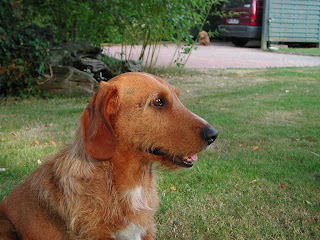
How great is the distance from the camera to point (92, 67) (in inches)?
376

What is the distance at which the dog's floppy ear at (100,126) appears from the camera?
2430 mm

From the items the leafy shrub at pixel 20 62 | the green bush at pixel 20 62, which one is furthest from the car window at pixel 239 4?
the leafy shrub at pixel 20 62

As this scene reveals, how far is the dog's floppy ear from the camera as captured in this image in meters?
2.43

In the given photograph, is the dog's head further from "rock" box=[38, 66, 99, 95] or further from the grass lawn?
"rock" box=[38, 66, 99, 95]

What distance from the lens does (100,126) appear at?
246cm

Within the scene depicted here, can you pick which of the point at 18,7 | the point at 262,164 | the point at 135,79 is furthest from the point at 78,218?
the point at 18,7

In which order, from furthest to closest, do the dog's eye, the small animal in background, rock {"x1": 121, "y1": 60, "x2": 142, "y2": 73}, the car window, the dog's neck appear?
the small animal in background
the car window
rock {"x1": 121, "y1": 60, "x2": 142, "y2": 73}
the dog's eye
the dog's neck

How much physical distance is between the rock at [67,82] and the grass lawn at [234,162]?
333 millimetres

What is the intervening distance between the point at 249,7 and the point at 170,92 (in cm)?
2074

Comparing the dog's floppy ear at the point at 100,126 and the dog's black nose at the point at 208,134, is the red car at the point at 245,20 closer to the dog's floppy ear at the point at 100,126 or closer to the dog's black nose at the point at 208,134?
the dog's black nose at the point at 208,134

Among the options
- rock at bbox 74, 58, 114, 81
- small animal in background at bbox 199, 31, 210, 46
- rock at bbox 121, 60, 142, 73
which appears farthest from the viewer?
small animal in background at bbox 199, 31, 210, 46

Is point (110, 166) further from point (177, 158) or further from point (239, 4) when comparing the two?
point (239, 4)

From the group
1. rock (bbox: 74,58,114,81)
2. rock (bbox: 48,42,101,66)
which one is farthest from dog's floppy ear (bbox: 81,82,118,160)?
rock (bbox: 48,42,101,66)

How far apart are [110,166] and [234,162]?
272 centimetres
